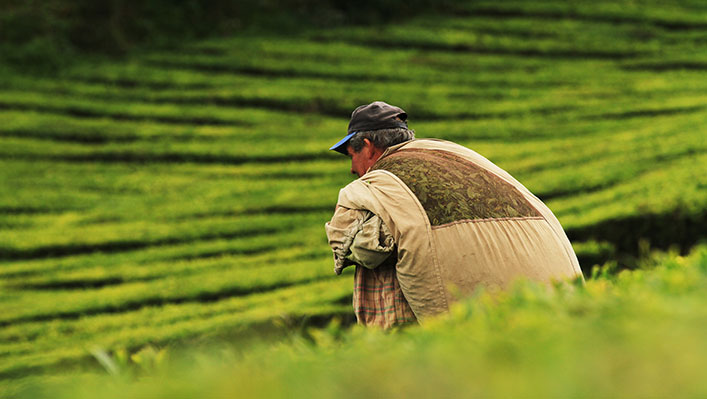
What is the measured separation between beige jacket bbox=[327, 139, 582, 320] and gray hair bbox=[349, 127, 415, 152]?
15.1 inches

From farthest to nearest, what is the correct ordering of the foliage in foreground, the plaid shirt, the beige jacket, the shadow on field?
the shadow on field, the plaid shirt, the beige jacket, the foliage in foreground

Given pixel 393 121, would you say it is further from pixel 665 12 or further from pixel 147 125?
pixel 665 12

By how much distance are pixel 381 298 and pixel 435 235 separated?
0.47m

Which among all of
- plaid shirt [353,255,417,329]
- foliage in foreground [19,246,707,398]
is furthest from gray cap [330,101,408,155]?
foliage in foreground [19,246,707,398]

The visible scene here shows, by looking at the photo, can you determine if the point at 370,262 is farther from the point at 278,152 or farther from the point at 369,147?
the point at 278,152

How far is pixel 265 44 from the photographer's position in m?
21.4

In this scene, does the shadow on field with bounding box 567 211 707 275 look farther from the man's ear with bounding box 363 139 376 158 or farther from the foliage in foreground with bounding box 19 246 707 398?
the foliage in foreground with bounding box 19 246 707 398

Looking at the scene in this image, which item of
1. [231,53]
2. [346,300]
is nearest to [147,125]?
[231,53]

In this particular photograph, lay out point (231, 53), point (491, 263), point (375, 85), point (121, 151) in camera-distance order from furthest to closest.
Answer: point (231, 53)
point (375, 85)
point (121, 151)
point (491, 263)

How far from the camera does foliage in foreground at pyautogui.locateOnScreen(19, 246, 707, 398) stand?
1.05 meters

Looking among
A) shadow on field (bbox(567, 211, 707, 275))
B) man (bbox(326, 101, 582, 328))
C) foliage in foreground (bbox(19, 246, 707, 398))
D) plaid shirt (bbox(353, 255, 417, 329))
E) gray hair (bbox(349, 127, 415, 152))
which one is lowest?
shadow on field (bbox(567, 211, 707, 275))

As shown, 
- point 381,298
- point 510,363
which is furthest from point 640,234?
point 510,363

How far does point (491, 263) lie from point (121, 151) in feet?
46.7

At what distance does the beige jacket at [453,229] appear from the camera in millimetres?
3152
